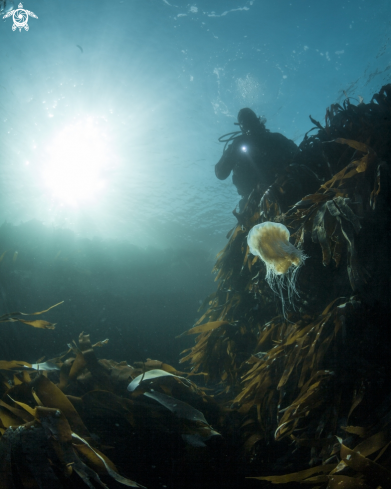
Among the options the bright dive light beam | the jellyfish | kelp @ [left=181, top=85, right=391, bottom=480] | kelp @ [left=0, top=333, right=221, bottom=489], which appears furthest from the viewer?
the bright dive light beam

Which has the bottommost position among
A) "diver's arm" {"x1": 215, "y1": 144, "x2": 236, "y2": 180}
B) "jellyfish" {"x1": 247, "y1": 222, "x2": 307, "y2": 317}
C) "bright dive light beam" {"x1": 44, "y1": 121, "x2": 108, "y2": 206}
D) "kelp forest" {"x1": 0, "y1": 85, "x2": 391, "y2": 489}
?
"kelp forest" {"x1": 0, "y1": 85, "x2": 391, "y2": 489}

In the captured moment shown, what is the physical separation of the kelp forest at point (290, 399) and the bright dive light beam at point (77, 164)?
419 inches

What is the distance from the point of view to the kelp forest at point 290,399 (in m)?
1.15

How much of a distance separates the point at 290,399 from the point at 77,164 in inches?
555

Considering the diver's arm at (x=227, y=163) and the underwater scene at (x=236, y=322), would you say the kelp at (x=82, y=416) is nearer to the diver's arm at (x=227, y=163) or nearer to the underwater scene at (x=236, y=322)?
the underwater scene at (x=236, y=322)

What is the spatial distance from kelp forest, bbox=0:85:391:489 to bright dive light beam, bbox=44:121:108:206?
34.9ft

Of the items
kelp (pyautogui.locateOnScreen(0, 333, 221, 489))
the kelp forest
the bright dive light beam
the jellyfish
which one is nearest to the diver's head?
the kelp forest

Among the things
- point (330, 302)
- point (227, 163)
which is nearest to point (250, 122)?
point (227, 163)

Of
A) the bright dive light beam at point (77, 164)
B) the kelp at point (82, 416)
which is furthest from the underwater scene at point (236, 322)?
the bright dive light beam at point (77, 164)

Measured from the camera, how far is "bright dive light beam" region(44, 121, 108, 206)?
9.95m

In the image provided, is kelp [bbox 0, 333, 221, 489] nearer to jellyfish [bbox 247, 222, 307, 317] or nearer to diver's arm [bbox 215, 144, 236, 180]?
jellyfish [bbox 247, 222, 307, 317]

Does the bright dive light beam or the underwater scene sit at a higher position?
the bright dive light beam

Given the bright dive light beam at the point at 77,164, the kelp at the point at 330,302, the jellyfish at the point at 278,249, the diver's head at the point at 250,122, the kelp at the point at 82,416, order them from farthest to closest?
the bright dive light beam at the point at 77,164, the diver's head at the point at 250,122, the jellyfish at the point at 278,249, the kelp at the point at 330,302, the kelp at the point at 82,416

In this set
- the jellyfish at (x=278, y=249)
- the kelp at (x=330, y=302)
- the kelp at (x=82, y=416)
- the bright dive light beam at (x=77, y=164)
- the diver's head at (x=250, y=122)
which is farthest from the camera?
the bright dive light beam at (x=77, y=164)
